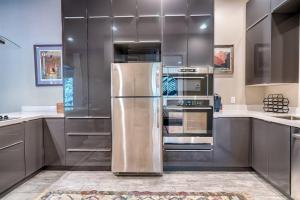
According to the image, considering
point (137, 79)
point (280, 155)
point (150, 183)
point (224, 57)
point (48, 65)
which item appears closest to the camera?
point (280, 155)

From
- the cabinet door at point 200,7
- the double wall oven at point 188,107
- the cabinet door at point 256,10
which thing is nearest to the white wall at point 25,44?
the double wall oven at point 188,107

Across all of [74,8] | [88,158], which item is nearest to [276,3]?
[74,8]

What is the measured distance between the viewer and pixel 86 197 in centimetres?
251

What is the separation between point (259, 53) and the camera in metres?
3.26

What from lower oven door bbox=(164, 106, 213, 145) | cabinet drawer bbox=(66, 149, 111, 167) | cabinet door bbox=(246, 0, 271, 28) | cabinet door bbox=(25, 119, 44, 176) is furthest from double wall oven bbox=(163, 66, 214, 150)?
cabinet door bbox=(25, 119, 44, 176)

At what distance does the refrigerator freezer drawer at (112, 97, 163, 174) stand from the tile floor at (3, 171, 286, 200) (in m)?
0.17

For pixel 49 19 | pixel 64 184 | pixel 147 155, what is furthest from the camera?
pixel 49 19

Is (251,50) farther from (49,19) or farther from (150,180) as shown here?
(49,19)

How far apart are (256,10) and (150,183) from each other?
9.38 feet

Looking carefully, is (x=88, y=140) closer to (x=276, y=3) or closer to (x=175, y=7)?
(x=175, y=7)

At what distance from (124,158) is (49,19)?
2632mm

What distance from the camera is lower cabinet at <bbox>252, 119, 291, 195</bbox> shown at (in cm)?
236

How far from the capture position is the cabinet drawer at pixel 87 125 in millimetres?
3252

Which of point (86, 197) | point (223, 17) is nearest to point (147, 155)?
point (86, 197)
